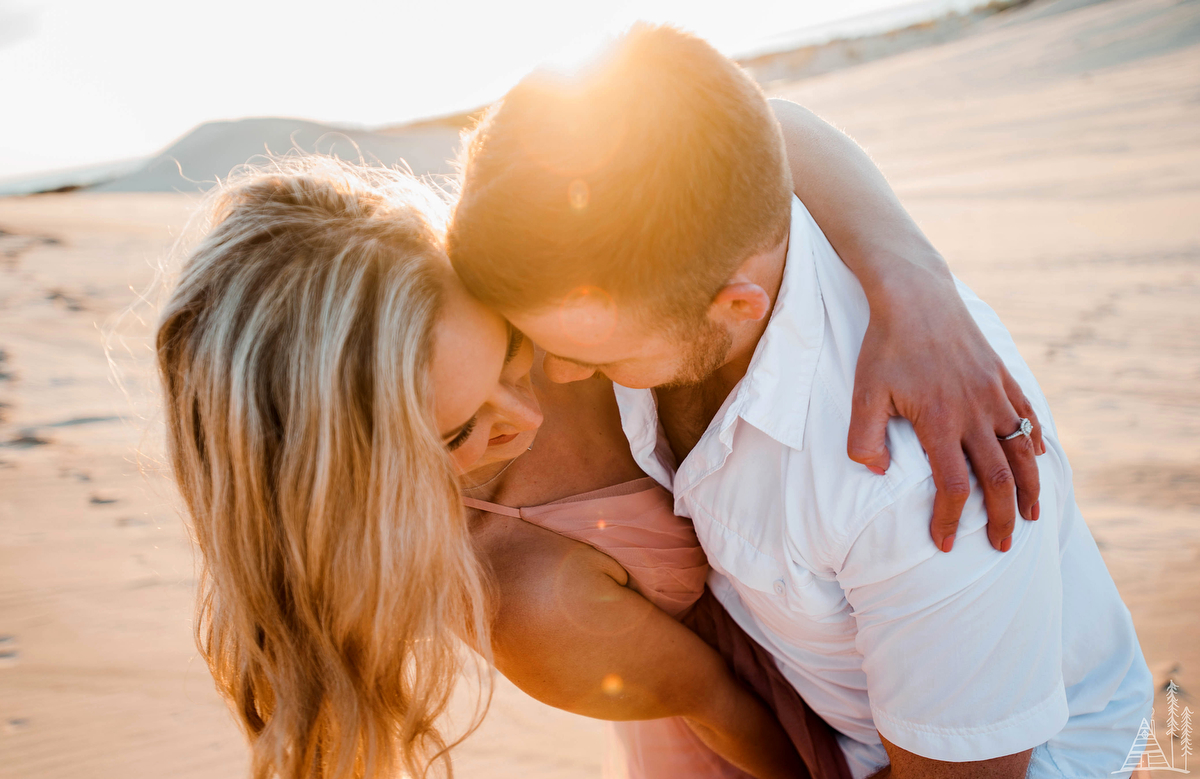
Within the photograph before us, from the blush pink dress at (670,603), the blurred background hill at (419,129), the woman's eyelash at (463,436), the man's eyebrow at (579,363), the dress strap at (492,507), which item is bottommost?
the blurred background hill at (419,129)

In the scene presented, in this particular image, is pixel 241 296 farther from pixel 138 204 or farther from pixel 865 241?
pixel 138 204

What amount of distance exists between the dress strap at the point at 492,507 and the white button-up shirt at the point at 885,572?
1.23 ft

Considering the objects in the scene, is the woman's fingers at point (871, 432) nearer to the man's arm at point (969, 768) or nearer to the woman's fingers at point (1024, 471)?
the woman's fingers at point (1024, 471)

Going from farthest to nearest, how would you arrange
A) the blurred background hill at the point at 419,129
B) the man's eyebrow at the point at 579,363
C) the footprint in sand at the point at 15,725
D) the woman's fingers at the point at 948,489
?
the blurred background hill at the point at 419,129
the footprint in sand at the point at 15,725
the man's eyebrow at the point at 579,363
the woman's fingers at the point at 948,489

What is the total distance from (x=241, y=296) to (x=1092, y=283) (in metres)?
8.06

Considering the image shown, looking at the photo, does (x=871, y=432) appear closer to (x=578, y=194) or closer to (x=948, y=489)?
(x=948, y=489)

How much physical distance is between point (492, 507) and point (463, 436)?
28cm

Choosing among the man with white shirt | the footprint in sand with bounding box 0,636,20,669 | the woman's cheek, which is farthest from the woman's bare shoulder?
the footprint in sand with bounding box 0,636,20,669

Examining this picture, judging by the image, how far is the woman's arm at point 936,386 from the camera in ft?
4.39

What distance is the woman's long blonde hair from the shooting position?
4.96 ft

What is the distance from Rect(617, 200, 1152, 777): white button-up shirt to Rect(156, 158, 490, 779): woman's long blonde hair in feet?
2.15

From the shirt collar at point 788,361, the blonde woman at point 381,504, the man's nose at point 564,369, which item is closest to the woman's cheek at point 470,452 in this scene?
the blonde woman at point 381,504

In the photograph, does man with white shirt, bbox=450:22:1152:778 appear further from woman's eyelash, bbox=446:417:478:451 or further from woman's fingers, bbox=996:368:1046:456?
woman's eyelash, bbox=446:417:478:451

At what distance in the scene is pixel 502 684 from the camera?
3.52 m
